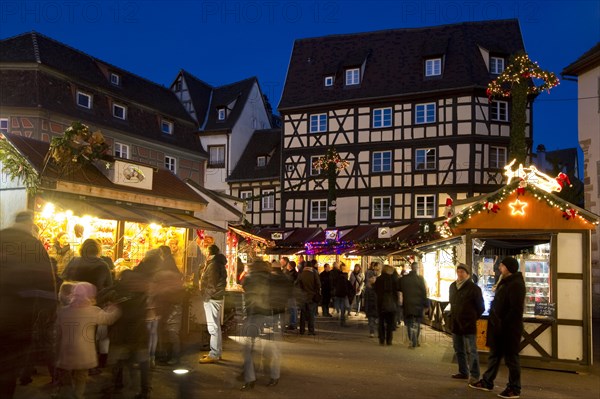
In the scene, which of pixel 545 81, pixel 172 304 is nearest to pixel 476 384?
pixel 172 304

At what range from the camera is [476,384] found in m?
8.77

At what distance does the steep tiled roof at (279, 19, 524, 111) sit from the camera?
116 feet

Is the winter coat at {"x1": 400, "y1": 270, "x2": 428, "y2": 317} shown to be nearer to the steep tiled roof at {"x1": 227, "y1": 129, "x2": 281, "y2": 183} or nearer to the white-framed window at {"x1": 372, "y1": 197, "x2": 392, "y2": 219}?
the white-framed window at {"x1": 372, "y1": 197, "x2": 392, "y2": 219}

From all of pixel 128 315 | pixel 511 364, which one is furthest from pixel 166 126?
pixel 128 315

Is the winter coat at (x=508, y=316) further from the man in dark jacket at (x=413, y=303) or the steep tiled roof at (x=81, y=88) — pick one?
the steep tiled roof at (x=81, y=88)

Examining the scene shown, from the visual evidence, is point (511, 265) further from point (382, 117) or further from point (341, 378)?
point (382, 117)

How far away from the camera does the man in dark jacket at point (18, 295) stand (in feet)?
14.7

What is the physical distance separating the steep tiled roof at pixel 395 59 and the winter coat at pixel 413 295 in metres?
22.8

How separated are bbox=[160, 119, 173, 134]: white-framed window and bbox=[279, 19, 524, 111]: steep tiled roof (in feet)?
22.0

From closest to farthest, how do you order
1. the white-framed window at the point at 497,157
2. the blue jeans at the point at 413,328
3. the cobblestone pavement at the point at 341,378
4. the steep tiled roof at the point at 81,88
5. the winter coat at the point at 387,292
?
the cobblestone pavement at the point at 341,378 < the blue jeans at the point at 413,328 < the winter coat at the point at 387,292 < the steep tiled roof at the point at 81,88 < the white-framed window at the point at 497,157

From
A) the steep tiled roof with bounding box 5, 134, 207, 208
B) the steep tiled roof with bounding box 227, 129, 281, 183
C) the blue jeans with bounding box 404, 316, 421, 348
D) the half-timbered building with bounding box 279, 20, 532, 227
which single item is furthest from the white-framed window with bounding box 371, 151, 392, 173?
the blue jeans with bounding box 404, 316, 421, 348

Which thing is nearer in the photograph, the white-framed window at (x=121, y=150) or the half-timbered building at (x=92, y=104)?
the half-timbered building at (x=92, y=104)

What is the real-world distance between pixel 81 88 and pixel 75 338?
28768mm

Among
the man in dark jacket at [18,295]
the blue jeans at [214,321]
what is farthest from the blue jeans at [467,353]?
the man in dark jacket at [18,295]
